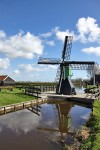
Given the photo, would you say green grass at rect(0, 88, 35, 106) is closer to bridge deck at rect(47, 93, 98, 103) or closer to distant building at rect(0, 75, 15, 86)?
bridge deck at rect(47, 93, 98, 103)

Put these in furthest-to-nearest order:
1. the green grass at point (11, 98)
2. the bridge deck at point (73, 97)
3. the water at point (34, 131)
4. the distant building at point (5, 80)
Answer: the distant building at point (5, 80), the bridge deck at point (73, 97), the green grass at point (11, 98), the water at point (34, 131)

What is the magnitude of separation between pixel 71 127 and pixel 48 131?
2312 millimetres

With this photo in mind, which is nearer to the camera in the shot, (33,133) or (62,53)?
(33,133)

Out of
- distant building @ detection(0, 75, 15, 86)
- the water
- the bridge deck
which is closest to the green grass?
the bridge deck

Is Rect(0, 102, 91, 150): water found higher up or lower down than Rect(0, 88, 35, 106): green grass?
lower down

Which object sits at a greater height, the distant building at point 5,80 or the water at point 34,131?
the distant building at point 5,80

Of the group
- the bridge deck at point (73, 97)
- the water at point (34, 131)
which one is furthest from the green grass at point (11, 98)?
the water at point (34, 131)

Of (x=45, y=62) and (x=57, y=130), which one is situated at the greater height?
(x=45, y=62)

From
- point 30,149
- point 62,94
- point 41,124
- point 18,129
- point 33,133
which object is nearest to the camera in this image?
point 30,149

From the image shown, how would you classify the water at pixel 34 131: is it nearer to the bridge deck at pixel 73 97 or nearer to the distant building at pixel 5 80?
the bridge deck at pixel 73 97

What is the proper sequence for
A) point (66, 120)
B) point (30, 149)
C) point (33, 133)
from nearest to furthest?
point (30, 149) < point (33, 133) < point (66, 120)

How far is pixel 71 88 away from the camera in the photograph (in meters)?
43.0

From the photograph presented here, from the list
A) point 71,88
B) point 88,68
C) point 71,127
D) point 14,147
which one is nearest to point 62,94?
point 71,88

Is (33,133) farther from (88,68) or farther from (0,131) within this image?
(88,68)
